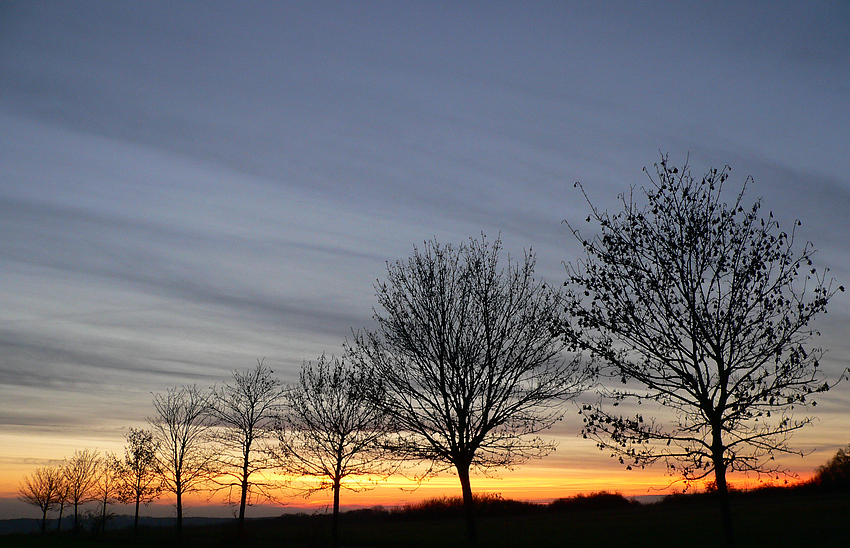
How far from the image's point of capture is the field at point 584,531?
29.7 metres

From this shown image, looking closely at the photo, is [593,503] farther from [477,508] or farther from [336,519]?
[336,519]

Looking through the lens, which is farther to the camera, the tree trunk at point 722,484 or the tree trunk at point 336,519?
the tree trunk at point 336,519

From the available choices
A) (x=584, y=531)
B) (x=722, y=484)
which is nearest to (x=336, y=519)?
(x=722, y=484)

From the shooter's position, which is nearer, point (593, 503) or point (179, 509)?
point (179, 509)

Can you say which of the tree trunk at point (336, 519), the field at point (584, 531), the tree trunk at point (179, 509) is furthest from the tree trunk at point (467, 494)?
the tree trunk at point (179, 509)

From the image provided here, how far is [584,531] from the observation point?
124 feet

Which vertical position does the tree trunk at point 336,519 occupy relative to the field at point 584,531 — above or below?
above

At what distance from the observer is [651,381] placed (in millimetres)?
13594

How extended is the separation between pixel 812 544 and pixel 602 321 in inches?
846

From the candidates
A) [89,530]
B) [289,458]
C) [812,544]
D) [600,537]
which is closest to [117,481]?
[89,530]

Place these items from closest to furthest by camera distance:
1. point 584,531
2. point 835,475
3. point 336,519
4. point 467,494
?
1. point 467,494
2. point 336,519
3. point 584,531
4. point 835,475

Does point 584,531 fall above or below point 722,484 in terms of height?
below

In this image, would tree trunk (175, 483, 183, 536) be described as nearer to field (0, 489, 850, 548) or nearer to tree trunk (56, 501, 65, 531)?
field (0, 489, 850, 548)

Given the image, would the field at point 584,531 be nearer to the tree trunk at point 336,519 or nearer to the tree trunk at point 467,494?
the tree trunk at point 467,494
